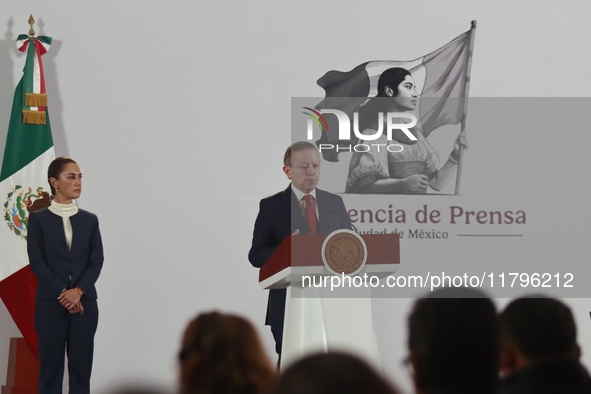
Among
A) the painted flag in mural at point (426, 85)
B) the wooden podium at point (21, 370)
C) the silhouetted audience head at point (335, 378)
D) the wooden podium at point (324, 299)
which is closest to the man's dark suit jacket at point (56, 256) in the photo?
the wooden podium at point (21, 370)

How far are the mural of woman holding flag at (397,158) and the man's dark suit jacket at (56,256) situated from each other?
8.45 feet

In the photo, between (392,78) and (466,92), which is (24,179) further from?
(466,92)

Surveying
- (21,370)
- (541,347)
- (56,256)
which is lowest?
(21,370)

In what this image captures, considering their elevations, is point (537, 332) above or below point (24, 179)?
below

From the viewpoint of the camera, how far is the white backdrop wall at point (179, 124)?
22.0 ft

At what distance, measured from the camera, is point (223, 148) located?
688 cm

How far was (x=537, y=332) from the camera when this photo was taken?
2.19 m

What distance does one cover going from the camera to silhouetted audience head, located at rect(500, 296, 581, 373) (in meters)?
2.16

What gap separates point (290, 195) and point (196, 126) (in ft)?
6.31

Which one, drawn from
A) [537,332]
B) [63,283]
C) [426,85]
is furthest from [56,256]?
[537,332]

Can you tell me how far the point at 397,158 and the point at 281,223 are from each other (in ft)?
7.77

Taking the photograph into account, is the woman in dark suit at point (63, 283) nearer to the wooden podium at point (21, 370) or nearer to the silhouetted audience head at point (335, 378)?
the wooden podium at point (21, 370)

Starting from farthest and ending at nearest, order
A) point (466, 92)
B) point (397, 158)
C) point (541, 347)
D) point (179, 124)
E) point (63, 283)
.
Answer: point (397, 158)
point (466, 92)
point (179, 124)
point (63, 283)
point (541, 347)

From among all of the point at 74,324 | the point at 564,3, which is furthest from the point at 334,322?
the point at 564,3
